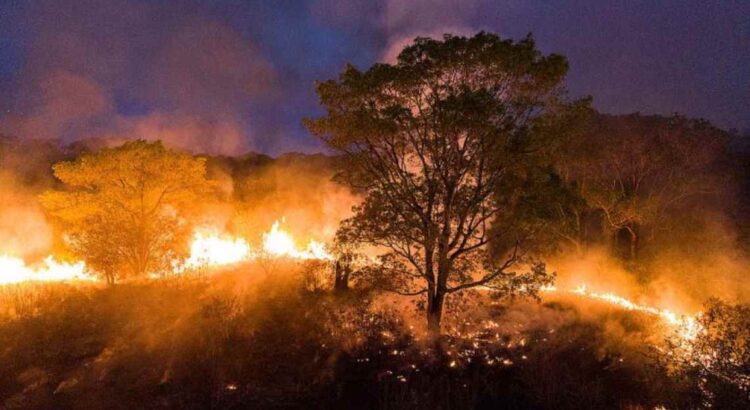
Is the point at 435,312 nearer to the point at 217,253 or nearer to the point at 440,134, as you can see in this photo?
the point at 440,134

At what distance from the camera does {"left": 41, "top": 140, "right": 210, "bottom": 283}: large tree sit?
77.6 ft

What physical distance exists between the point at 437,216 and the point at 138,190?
56.6 ft

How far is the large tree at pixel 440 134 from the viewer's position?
42.1 feet

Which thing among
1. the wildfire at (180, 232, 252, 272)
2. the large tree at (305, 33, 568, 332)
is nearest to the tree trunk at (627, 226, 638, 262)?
the large tree at (305, 33, 568, 332)

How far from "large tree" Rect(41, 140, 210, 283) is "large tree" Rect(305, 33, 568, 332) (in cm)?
1317

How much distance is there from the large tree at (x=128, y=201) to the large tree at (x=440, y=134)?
13.2m

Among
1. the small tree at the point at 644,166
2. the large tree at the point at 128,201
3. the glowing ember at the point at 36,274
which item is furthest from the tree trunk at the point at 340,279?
the small tree at the point at 644,166

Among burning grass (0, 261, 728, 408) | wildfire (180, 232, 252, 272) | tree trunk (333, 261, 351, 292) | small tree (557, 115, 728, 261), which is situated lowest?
burning grass (0, 261, 728, 408)

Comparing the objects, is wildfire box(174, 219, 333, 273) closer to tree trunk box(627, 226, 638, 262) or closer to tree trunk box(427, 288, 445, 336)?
tree trunk box(427, 288, 445, 336)

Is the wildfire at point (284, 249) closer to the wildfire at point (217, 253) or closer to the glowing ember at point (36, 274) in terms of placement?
the wildfire at point (217, 253)

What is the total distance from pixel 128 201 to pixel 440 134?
699 inches

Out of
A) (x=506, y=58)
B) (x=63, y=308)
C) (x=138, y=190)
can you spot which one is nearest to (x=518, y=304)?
(x=506, y=58)

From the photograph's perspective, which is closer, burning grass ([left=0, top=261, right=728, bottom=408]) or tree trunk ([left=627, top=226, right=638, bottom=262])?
burning grass ([left=0, top=261, right=728, bottom=408])

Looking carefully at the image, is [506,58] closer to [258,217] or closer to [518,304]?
[518,304]
